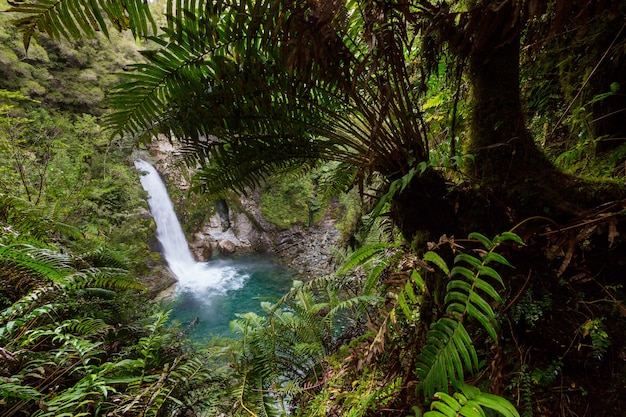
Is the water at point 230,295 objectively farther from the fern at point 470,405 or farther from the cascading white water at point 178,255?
the fern at point 470,405

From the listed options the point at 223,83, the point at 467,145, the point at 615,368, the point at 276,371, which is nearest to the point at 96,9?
the point at 223,83

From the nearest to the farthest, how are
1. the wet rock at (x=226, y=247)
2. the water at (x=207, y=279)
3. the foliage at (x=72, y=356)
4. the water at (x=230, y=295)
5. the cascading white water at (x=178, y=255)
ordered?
the foliage at (x=72, y=356), the water at (x=230, y=295), the water at (x=207, y=279), the cascading white water at (x=178, y=255), the wet rock at (x=226, y=247)

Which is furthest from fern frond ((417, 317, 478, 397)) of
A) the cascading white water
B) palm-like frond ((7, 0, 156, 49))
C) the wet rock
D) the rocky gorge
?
the wet rock

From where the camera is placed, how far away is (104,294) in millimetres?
2564

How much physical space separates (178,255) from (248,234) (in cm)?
248

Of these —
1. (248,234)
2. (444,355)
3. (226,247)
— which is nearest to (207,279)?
(226,247)

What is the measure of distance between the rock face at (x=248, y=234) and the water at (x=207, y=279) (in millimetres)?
422

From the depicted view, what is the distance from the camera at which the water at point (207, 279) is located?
6059 millimetres

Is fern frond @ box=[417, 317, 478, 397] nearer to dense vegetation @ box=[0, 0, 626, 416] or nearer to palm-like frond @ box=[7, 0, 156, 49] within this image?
dense vegetation @ box=[0, 0, 626, 416]

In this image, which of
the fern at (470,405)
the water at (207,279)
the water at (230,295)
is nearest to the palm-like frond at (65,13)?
the fern at (470,405)

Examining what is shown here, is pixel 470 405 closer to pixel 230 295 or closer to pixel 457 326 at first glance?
pixel 457 326

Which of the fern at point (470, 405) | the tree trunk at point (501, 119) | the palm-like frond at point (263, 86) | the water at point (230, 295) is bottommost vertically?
the water at point (230, 295)

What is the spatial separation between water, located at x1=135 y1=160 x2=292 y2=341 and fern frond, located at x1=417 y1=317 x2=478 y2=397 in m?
4.86

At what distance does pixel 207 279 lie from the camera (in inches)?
318
